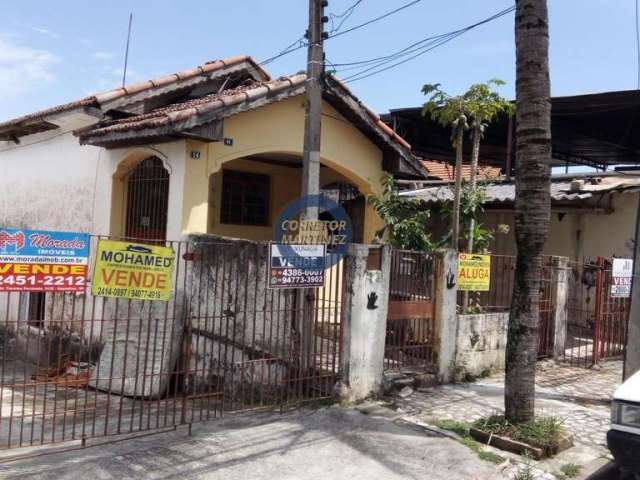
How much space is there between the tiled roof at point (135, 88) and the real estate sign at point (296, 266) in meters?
5.21

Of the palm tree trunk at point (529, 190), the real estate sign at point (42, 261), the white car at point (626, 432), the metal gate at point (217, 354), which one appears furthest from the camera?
the metal gate at point (217, 354)

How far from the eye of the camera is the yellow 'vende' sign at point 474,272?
313 inches

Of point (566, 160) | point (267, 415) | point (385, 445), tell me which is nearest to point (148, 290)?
point (267, 415)

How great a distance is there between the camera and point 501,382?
316 inches

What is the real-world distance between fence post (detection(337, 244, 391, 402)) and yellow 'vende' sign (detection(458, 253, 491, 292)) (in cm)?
156

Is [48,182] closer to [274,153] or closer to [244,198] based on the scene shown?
[244,198]

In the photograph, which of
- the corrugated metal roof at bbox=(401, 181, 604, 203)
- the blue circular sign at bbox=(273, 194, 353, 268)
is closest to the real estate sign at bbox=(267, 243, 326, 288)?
the blue circular sign at bbox=(273, 194, 353, 268)

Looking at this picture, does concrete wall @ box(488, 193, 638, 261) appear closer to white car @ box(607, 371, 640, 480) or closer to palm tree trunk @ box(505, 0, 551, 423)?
palm tree trunk @ box(505, 0, 551, 423)

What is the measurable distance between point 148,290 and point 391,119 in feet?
39.3

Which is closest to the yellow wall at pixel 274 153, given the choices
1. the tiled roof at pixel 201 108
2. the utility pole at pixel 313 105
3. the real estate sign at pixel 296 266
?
the tiled roof at pixel 201 108

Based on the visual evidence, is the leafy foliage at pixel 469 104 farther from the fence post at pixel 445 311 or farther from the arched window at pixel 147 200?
the arched window at pixel 147 200

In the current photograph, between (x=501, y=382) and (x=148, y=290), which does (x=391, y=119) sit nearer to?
(x=501, y=382)

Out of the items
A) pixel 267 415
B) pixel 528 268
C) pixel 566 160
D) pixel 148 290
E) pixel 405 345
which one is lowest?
pixel 267 415

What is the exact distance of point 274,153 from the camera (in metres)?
10.7
